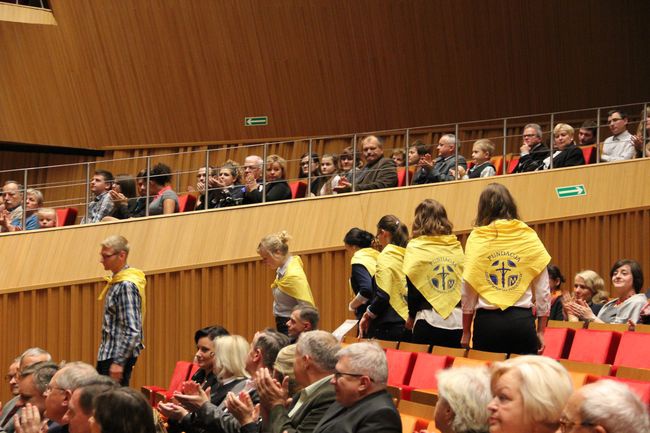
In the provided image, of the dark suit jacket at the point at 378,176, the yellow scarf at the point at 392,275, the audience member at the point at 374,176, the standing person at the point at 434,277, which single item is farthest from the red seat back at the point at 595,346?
the dark suit jacket at the point at 378,176

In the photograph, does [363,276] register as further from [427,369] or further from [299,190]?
[299,190]

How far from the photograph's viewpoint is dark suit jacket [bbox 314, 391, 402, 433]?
3418 millimetres

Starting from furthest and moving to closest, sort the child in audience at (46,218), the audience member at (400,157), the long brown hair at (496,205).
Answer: the audience member at (400,157) < the child in audience at (46,218) < the long brown hair at (496,205)

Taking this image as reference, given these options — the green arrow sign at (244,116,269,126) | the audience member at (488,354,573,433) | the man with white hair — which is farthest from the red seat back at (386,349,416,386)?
the green arrow sign at (244,116,269,126)

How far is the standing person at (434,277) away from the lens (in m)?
5.52

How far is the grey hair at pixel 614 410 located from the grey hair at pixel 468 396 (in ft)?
1.90

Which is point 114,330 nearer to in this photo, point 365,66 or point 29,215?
point 29,215

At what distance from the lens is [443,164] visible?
9.22 metres

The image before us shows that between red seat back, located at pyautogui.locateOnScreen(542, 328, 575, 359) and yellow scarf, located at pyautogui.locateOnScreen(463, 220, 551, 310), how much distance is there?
0.61 metres

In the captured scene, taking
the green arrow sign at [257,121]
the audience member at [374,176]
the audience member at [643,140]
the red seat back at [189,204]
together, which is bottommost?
the red seat back at [189,204]

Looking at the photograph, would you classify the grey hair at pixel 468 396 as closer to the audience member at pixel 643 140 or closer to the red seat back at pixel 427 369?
the red seat back at pixel 427 369

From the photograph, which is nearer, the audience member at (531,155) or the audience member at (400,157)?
the audience member at (531,155)

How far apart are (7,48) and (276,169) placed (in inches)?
171

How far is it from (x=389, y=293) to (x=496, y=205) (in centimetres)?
129
